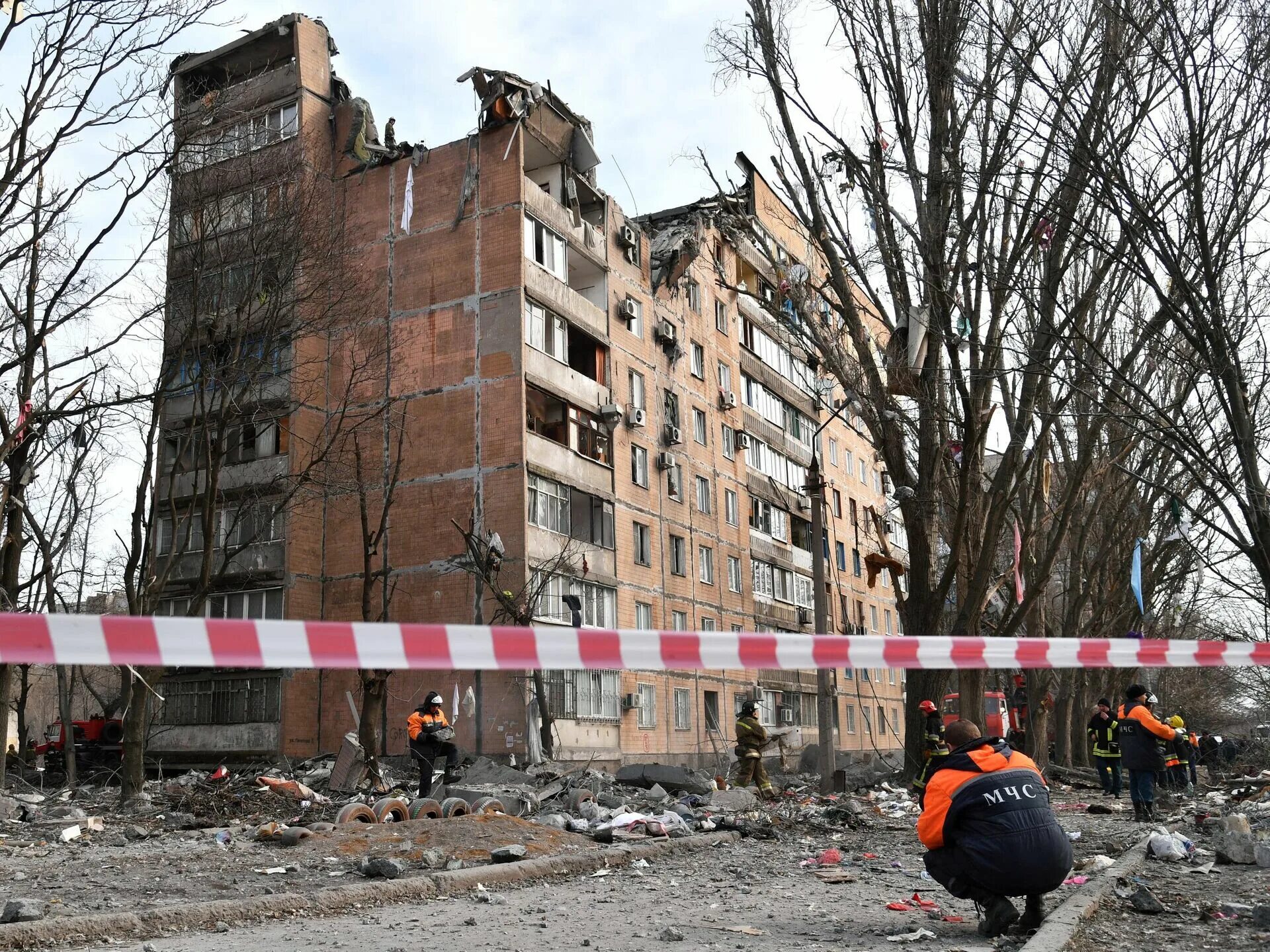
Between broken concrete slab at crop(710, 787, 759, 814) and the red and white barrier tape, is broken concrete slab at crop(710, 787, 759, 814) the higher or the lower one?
the lower one

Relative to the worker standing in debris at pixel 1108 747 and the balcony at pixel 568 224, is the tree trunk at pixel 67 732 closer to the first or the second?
the balcony at pixel 568 224

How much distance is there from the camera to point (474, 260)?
102ft

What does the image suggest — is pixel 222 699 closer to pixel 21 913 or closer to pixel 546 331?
pixel 546 331

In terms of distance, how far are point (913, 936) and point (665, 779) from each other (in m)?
14.1

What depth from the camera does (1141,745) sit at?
47.8 ft

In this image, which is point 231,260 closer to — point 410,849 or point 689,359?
point 410,849

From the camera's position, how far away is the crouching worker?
6.24 meters

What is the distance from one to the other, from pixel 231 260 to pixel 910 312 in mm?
11196

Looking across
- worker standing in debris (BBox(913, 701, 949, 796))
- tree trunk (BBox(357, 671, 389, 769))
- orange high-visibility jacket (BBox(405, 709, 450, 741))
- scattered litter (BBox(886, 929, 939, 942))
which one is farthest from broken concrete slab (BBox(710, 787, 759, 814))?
scattered litter (BBox(886, 929, 939, 942))

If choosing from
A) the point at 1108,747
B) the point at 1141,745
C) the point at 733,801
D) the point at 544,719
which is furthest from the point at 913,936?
the point at 544,719

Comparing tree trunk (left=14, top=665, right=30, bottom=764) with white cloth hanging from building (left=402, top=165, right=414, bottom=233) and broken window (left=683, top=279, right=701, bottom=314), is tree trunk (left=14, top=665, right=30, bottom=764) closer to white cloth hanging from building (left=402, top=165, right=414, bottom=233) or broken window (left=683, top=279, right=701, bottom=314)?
white cloth hanging from building (left=402, top=165, right=414, bottom=233)

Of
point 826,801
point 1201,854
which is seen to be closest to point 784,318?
point 826,801

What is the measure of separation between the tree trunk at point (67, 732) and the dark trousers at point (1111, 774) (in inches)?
749

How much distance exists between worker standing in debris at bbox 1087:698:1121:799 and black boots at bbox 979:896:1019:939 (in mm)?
15080
